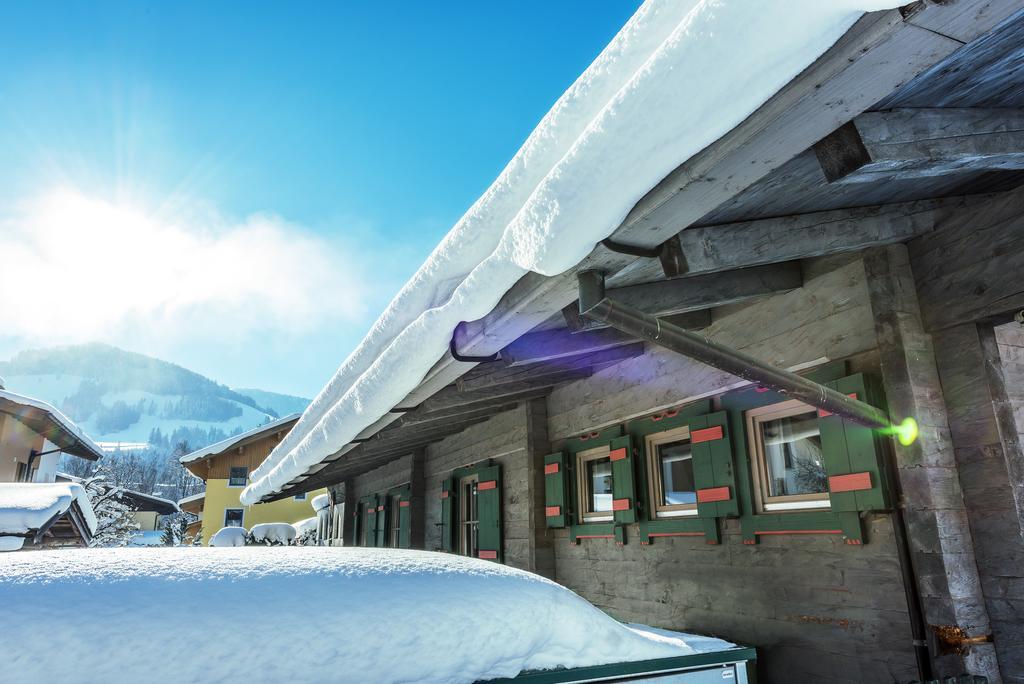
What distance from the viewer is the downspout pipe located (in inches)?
100

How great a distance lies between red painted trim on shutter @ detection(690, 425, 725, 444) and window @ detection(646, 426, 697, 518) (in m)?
0.20

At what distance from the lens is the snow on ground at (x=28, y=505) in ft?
26.3

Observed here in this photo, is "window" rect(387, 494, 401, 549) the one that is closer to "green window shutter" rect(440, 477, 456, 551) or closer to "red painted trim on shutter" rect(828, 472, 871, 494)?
"green window shutter" rect(440, 477, 456, 551)

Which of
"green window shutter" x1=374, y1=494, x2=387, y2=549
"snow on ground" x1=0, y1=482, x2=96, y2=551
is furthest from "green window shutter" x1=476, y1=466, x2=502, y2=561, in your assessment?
"snow on ground" x1=0, y1=482, x2=96, y2=551

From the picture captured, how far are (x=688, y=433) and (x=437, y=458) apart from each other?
5.60m

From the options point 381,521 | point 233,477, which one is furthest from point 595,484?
point 233,477

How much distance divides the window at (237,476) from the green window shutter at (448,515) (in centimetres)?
2272

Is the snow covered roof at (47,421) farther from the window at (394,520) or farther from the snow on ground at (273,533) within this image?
the window at (394,520)


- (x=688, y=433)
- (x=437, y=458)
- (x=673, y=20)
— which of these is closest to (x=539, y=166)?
(x=673, y=20)

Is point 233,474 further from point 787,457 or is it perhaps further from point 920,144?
point 920,144

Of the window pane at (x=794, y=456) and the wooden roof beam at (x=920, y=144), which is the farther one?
the window pane at (x=794, y=456)

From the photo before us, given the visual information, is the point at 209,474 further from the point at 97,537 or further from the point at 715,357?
the point at 715,357

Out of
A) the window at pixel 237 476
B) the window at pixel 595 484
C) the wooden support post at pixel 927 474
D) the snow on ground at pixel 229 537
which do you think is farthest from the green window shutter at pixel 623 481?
the window at pixel 237 476

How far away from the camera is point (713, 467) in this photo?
4.33 m
